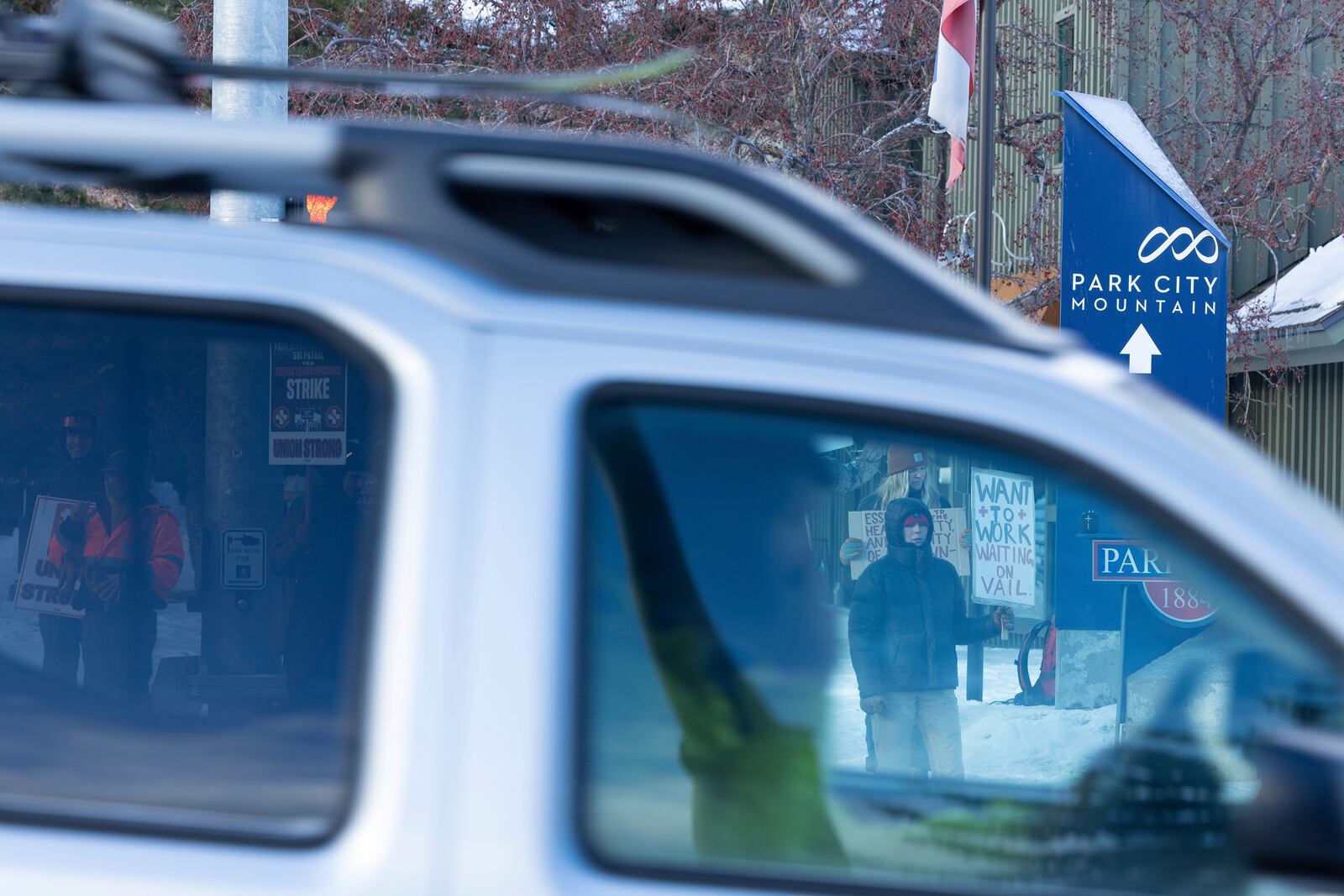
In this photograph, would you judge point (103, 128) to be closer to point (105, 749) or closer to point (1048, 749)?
point (105, 749)

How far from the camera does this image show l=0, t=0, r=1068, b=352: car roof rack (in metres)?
1.73

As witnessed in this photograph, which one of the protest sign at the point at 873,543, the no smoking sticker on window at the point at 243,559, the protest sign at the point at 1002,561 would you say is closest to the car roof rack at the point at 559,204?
the no smoking sticker on window at the point at 243,559

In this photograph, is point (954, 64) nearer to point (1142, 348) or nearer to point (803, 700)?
point (1142, 348)

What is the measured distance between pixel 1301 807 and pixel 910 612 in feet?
18.0

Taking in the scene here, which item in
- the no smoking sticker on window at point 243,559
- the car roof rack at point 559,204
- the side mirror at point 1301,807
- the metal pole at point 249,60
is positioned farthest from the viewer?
the metal pole at point 249,60

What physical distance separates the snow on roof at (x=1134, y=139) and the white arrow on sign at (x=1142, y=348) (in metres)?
0.57

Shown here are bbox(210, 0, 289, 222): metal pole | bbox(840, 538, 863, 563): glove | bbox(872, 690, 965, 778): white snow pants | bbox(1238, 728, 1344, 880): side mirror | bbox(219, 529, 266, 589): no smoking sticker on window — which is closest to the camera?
bbox(1238, 728, 1344, 880): side mirror

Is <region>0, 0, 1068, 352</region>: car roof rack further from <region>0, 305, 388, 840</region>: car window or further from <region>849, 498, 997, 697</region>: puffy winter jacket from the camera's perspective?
<region>849, 498, 997, 697</region>: puffy winter jacket

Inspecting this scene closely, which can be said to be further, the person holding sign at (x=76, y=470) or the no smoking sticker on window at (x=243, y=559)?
the no smoking sticker on window at (x=243, y=559)

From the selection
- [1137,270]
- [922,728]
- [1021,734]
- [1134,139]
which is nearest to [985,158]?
[1134,139]

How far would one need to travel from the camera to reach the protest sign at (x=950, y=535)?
864 cm

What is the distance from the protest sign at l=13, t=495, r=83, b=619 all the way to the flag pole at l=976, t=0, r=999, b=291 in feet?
16.3

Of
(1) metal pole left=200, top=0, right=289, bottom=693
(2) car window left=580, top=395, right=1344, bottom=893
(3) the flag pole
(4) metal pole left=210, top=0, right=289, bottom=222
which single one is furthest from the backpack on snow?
(2) car window left=580, top=395, right=1344, bottom=893

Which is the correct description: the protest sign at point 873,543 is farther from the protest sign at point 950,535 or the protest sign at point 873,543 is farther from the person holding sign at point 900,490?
the protest sign at point 950,535
